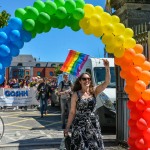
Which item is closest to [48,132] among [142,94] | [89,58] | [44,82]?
[89,58]

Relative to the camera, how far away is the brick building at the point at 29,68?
110688mm

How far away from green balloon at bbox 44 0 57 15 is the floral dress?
1646 mm

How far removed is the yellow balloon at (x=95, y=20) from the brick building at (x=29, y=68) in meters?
104

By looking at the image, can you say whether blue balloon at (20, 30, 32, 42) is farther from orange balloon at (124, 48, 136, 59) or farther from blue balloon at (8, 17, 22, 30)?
orange balloon at (124, 48, 136, 59)

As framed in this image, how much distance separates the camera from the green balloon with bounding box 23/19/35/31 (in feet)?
20.0

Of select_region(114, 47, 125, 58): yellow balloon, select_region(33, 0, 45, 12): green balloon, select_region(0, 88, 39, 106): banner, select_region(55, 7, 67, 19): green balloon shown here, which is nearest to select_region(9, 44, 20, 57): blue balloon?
select_region(33, 0, 45, 12): green balloon

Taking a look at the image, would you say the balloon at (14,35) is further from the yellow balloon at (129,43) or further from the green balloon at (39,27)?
the yellow balloon at (129,43)

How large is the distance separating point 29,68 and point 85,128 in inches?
4226

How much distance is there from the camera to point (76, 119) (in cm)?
577

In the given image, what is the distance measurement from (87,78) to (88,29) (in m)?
1.05

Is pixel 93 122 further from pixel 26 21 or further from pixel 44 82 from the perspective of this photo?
pixel 44 82

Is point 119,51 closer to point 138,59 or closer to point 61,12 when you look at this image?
point 138,59

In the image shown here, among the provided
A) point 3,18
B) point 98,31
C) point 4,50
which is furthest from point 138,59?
point 3,18

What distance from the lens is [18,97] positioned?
20609 mm
